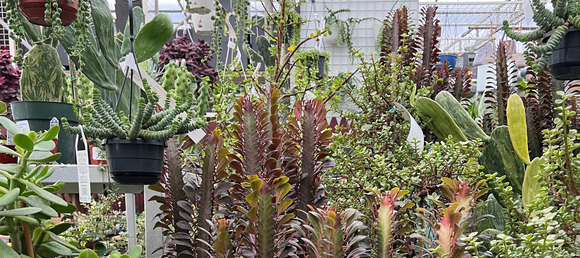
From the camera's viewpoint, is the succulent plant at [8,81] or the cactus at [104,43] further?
the succulent plant at [8,81]

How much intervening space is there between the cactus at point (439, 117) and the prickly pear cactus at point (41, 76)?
1573 mm

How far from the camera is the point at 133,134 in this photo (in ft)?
3.92

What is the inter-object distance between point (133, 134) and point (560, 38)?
127 centimetres

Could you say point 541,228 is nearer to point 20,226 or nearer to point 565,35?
point 565,35

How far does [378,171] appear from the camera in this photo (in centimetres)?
136

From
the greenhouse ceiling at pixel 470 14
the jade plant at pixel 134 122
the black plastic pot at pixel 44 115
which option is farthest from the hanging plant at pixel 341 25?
the greenhouse ceiling at pixel 470 14

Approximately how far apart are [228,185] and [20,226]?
0.62 metres

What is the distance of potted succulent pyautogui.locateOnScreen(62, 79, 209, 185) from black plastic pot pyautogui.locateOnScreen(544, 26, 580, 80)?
1112 mm

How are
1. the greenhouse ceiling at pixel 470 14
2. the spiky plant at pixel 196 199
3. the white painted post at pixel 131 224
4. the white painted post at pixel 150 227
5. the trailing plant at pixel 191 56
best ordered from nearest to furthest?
the spiky plant at pixel 196 199 < the white painted post at pixel 150 227 < the white painted post at pixel 131 224 < the trailing plant at pixel 191 56 < the greenhouse ceiling at pixel 470 14

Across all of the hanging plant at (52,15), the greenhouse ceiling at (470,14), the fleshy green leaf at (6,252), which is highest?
the greenhouse ceiling at (470,14)

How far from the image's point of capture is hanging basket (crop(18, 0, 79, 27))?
1.37 meters

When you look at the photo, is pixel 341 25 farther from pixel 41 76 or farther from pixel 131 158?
pixel 131 158

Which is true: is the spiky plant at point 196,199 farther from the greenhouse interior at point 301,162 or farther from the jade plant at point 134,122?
the jade plant at point 134,122

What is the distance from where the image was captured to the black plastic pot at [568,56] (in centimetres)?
130
